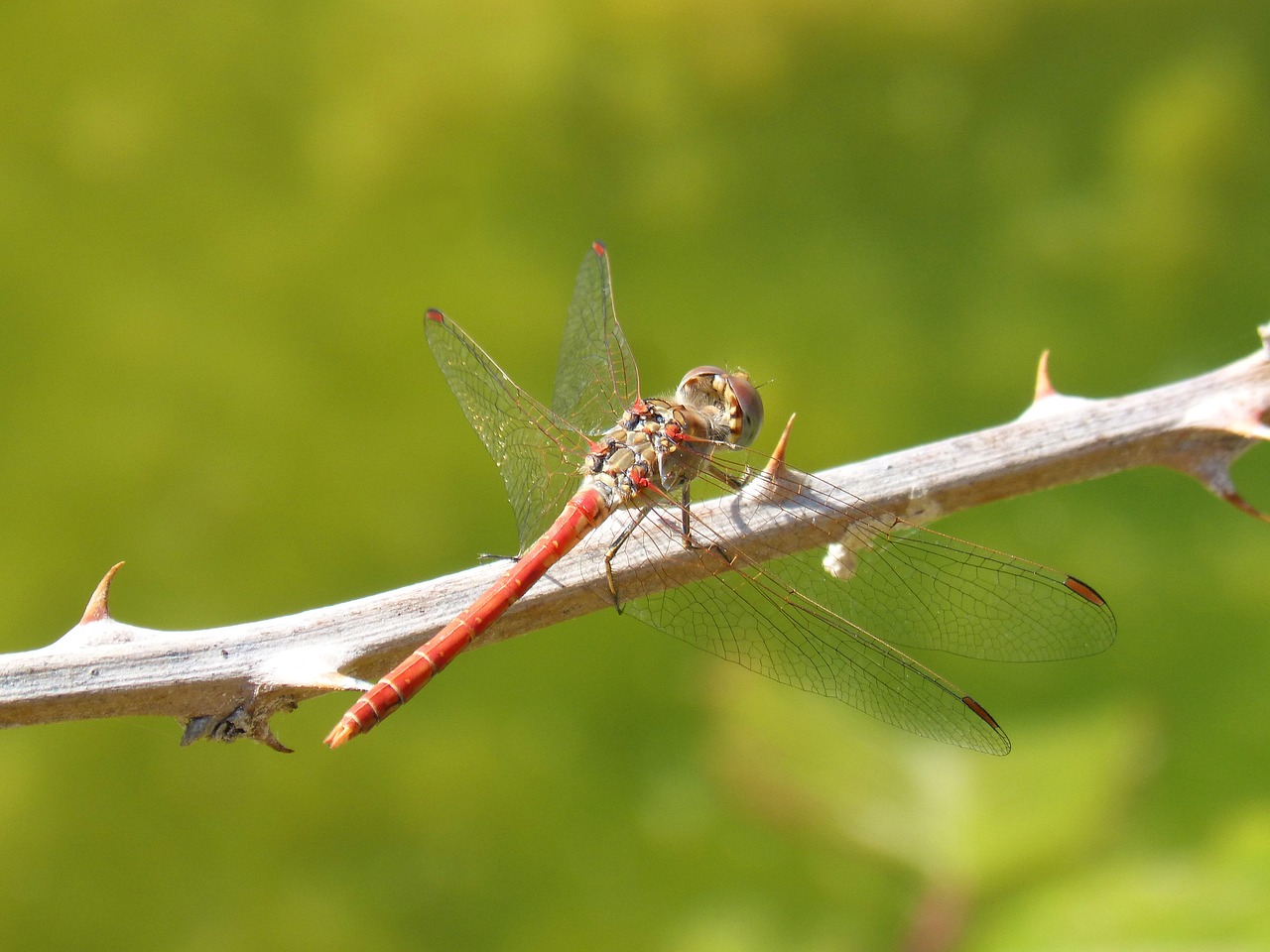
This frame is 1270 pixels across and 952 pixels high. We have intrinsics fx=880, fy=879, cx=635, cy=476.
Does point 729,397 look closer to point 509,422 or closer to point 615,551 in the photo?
point 509,422

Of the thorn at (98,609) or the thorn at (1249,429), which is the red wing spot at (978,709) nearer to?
the thorn at (1249,429)

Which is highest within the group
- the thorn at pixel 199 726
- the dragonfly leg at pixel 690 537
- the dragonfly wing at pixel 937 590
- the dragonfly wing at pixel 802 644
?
the dragonfly wing at pixel 937 590

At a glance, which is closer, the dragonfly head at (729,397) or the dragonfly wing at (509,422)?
the dragonfly wing at (509,422)

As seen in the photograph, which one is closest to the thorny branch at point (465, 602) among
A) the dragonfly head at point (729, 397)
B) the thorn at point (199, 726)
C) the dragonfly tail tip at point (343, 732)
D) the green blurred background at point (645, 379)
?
the thorn at point (199, 726)

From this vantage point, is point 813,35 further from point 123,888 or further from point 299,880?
point 123,888

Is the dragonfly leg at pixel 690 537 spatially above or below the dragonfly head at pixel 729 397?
below

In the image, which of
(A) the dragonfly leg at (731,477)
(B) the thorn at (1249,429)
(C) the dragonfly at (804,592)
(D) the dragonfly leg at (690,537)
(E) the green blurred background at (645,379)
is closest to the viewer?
(B) the thorn at (1249,429)

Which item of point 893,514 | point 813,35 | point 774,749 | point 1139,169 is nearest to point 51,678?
point 893,514

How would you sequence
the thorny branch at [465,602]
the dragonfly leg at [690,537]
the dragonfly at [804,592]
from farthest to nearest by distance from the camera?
the dragonfly leg at [690,537] → the dragonfly at [804,592] → the thorny branch at [465,602]

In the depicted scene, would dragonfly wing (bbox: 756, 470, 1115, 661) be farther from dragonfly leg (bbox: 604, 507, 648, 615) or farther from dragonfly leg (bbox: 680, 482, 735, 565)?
dragonfly leg (bbox: 604, 507, 648, 615)
